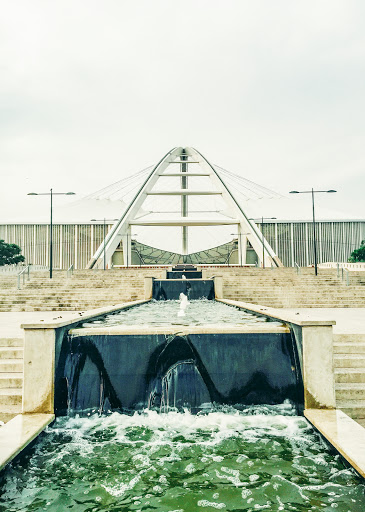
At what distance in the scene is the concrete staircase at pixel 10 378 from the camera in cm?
569

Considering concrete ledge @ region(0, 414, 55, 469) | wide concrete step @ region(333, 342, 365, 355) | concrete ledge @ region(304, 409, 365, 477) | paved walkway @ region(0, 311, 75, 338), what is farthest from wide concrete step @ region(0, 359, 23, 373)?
wide concrete step @ region(333, 342, 365, 355)

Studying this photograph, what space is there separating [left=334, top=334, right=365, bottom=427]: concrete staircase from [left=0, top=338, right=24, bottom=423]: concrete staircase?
4.45m

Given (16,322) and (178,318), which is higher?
(178,318)

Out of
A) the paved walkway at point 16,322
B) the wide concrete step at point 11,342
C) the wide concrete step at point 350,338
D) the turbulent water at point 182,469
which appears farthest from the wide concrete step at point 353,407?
the wide concrete step at point 11,342

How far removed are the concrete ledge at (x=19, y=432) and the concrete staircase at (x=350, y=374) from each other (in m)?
3.87

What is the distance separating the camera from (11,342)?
24.2 ft

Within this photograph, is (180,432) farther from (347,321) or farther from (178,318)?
(347,321)

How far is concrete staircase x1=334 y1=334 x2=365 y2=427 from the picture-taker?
18.3 ft

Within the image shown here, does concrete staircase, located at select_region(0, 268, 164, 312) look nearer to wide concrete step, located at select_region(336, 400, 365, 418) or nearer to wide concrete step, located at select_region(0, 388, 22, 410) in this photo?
wide concrete step, located at select_region(0, 388, 22, 410)

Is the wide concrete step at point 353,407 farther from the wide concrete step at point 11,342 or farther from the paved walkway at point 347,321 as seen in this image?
the wide concrete step at point 11,342

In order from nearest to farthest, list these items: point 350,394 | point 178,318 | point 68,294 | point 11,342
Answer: point 350,394 → point 11,342 → point 178,318 → point 68,294

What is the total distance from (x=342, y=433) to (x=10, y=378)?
15.1ft

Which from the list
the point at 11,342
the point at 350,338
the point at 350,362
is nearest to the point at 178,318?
the point at 11,342

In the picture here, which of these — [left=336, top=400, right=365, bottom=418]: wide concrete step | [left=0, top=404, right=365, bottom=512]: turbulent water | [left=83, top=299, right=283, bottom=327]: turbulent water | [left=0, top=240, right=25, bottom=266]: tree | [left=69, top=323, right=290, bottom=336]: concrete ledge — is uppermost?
[left=0, top=240, right=25, bottom=266]: tree
